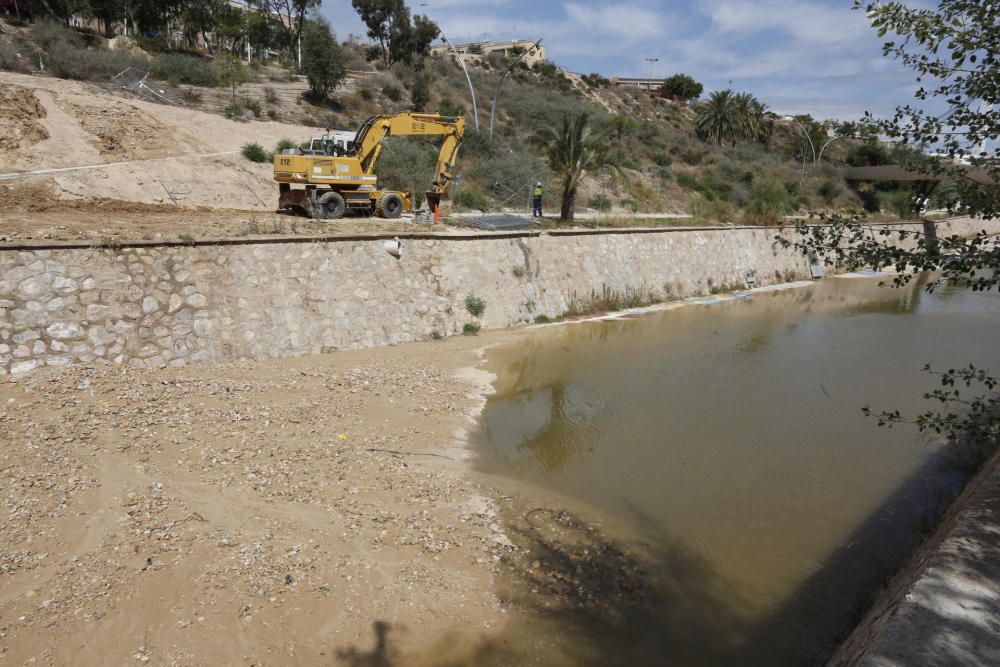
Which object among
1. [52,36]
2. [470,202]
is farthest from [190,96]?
[470,202]

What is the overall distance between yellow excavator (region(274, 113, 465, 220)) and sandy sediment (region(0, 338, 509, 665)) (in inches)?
334

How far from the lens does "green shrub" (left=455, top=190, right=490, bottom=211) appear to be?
2528 centimetres

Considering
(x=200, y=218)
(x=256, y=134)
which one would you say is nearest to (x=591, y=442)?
(x=200, y=218)

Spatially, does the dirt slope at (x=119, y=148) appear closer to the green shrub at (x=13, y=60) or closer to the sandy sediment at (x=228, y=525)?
the green shrub at (x=13, y=60)

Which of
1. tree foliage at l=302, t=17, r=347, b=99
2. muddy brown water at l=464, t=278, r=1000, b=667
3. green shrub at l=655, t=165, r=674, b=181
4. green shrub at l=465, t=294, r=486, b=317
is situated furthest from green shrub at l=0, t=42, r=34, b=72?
green shrub at l=655, t=165, r=674, b=181

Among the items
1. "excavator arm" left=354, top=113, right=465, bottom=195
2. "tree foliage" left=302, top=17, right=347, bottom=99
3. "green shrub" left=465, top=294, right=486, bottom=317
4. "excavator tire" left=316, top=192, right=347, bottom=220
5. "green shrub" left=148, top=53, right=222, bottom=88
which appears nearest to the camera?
"green shrub" left=465, top=294, right=486, bottom=317

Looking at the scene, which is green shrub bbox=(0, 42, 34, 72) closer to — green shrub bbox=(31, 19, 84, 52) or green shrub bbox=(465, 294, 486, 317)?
green shrub bbox=(31, 19, 84, 52)

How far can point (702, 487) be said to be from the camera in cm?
870

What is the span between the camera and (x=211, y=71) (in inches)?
1330

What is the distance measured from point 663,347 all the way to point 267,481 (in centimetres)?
1132

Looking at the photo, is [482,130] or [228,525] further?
[482,130]

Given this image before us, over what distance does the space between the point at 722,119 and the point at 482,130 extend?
37.0 meters

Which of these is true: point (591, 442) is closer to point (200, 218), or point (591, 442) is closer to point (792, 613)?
point (792, 613)

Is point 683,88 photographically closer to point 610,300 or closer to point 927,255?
point 610,300
